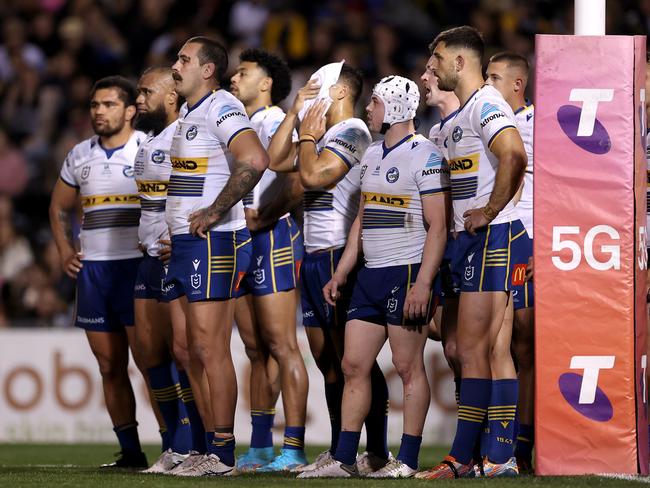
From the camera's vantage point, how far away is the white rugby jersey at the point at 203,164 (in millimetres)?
7602

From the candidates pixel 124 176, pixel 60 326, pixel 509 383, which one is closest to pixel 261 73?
pixel 124 176

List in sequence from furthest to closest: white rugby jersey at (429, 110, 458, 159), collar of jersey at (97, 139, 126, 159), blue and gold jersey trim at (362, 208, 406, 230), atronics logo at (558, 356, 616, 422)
Result: collar of jersey at (97, 139, 126, 159), white rugby jersey at (429, 110, 458, 159), blue and gold jersey trim at (362, 208, 406, 230), atronics logo at (558, 356, 616, 422)

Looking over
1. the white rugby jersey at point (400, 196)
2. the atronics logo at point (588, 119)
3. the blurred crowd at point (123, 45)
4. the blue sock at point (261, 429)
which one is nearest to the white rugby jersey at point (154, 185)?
the blue sock at point (261, 429)

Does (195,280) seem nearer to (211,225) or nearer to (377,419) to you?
(211,225)

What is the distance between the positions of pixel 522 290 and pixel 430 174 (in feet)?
3.74

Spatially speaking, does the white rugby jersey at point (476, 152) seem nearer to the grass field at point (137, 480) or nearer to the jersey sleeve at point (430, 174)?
the jersey sleeve at point (430, 174)

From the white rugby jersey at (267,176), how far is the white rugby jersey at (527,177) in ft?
5.06

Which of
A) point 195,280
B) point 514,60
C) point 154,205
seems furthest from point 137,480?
point 514,60

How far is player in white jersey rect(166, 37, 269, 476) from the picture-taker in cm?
743

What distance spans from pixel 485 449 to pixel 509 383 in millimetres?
437

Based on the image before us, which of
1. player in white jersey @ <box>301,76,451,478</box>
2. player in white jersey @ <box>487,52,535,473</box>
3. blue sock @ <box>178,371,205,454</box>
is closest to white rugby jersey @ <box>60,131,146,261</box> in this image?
blue sock @ <box>178,371,205,454</box>

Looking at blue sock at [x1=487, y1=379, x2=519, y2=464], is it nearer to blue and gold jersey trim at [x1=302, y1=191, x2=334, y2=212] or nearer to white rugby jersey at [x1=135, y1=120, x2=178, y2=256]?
blue and gold jersey trim at [x1=302, y1=191, x2=334, y2=212]

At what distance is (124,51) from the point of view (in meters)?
16.5

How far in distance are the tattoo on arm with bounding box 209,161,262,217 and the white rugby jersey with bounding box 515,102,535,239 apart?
6.18 feet
